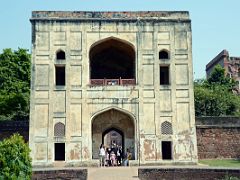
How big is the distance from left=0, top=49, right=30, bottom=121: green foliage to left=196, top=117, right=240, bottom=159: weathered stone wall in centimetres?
1220

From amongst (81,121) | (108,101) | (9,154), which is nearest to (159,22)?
(108,101)

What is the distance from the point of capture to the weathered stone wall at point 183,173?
1384 cm

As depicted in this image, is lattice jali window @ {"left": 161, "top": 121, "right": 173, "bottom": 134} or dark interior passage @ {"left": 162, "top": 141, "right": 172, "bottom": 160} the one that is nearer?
lattice jali window @ {"left": 161, "top": 121, "right": 173, "bottom": 134}

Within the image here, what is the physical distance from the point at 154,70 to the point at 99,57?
5264 millimetres

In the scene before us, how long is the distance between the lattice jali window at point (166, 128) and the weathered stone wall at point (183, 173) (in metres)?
5.38

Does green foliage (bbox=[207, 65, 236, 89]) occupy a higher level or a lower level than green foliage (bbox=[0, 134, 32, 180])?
higher

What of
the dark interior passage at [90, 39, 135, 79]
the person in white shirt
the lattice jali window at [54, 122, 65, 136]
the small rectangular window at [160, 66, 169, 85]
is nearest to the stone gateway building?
Answer: the lattice jali window at [54, 122, 65, 136]

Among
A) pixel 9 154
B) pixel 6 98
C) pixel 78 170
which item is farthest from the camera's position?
pixel 6 98

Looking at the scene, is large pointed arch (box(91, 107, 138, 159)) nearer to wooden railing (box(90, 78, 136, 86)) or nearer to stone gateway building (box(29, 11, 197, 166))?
stone gateway building (box(29, 11, 197, 166))

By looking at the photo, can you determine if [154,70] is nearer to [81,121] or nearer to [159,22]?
[159,22]

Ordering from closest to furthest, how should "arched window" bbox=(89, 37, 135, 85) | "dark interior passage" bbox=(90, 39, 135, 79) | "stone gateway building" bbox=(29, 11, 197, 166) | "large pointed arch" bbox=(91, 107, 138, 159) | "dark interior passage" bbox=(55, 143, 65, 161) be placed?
"stone gateway building" bbox=(29, 11, 197, 166), "dark interior passage" bbox=(55, 143, 65, 161), "large pointed arch" bbox=(91, 107, 138, 159), "arched window" bbox=(89, 37, 135, 85), "dark interior passage" bbox=(90, 39, 135, 79)

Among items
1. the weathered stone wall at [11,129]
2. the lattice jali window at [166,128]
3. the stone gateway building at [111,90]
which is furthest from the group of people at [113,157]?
the weathered stone wall at [11,129]

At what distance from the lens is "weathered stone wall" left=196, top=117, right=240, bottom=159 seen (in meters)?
22.7

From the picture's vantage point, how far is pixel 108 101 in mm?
19922
